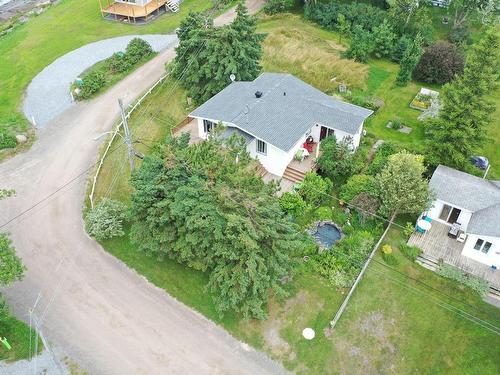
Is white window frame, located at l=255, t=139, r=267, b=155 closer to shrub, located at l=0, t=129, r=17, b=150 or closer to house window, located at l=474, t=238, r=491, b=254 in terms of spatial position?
house window, located at l=474, t=238, r=491, b=254

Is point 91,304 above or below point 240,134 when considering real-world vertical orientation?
below

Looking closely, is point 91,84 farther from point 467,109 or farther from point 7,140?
point 467,109

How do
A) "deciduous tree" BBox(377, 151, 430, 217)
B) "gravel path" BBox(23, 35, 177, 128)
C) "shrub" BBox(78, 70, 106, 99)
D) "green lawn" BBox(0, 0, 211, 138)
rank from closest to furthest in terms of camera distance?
1. "deciduous tree" BBox(377, 151, 430, 217)
2. "gravel path" BBox(23, 35, 177, 128)
3. "shrub" BBox(78, 70, 106, 99)
4. "green lawn" BBox(0, 0, 211, 138)

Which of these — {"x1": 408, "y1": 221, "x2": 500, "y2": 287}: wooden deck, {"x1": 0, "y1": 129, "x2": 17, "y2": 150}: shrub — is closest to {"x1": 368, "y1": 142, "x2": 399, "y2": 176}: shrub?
{"x1": 408, "y1": 221, "x2": 500, "y2": 287}: wooden deck

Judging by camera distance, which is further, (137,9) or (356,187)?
(137,9)

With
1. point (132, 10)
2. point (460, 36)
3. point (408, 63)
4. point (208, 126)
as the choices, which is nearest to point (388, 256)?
point (208, 126)
